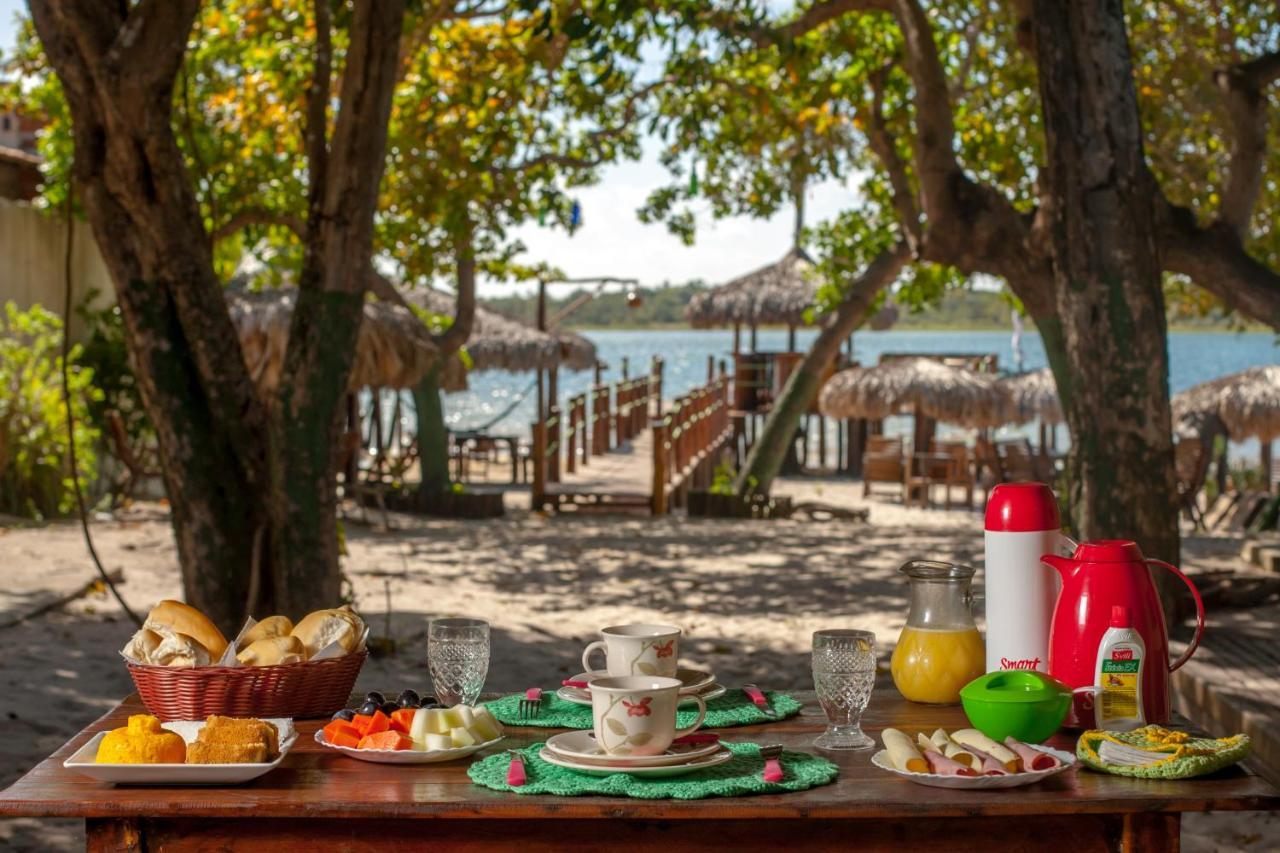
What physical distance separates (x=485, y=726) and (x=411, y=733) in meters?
0.13

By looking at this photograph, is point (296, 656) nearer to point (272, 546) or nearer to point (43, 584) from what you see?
point (272, 546)

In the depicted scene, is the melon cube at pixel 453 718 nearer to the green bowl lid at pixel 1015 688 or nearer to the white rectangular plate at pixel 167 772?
the white rectangular plate at pixel 167 772

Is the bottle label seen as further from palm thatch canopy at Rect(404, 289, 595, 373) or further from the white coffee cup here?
palm thatch canopy at Rect(404, 289, 595, 373)

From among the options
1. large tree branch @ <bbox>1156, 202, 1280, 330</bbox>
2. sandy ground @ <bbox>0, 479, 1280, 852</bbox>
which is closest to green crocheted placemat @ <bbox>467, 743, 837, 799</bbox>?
sandy ground @ <bbox>0, 479, 1280, 852</bbox>

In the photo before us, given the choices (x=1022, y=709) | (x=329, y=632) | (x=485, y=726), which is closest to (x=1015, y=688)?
(x=1022, y=709)

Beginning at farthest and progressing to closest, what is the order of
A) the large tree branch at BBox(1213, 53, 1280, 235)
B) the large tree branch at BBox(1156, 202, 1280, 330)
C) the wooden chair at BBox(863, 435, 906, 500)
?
the wooden chair at BBox(863, 435, 906, 500)
the large tree branch at BBox(1213, 53, 1280, 235)
the large tree branch at BBox(1156, 202, 1280, 330)

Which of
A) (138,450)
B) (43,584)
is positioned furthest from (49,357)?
(43,584)

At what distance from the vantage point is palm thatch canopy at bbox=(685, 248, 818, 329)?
23266mm

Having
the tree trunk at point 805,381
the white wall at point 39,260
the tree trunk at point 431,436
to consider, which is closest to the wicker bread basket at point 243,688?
the white wall at point 39,260

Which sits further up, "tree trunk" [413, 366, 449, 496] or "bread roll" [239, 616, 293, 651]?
"tree trunk" [413, 366, 449, 496]

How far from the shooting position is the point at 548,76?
13086 millimetres

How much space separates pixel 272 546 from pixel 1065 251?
3338mm

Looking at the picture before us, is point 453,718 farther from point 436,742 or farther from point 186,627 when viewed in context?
point 186,627

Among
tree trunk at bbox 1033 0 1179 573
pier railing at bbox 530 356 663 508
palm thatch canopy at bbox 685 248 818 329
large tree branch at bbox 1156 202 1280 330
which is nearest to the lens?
tree trunk at bbox 1033 0 1179 573
